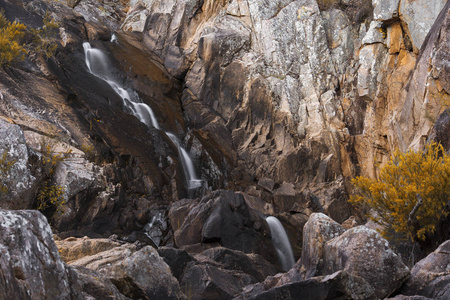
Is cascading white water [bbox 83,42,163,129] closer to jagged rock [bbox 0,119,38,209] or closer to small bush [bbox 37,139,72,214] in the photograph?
small bush [bbox 37,139,72,214]

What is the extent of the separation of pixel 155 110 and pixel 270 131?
→ 8565mm

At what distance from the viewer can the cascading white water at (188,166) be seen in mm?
26469

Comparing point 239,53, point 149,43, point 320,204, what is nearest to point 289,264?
point 320,204

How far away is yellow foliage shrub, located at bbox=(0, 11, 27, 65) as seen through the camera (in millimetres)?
23484

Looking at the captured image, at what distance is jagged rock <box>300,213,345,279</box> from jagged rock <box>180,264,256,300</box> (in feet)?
6.12

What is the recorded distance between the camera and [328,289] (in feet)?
25.5

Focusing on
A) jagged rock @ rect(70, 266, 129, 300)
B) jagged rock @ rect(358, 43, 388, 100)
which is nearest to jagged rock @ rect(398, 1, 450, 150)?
jagged rock @ rect(358, 43, 388, 100)

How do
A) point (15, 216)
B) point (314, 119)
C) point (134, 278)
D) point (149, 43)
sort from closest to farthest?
point (15, 216) → point (134, 278) → point (314, 119) → point (149, 43)

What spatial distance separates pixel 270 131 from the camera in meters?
32.0

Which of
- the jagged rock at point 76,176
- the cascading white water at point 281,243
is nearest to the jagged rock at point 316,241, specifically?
the cascading white water at point 281,243

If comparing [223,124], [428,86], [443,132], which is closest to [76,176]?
[223,124]

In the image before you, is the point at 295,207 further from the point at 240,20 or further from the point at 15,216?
the point at 15,216

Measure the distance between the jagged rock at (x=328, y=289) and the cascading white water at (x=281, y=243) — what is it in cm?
1196

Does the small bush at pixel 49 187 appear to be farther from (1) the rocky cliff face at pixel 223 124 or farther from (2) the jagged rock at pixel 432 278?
(2) the jagged rock at pixel 432 278
